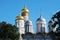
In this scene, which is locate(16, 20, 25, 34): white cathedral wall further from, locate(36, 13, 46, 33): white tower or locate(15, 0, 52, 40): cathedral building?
locate(36, 13, 46, 33): white tower

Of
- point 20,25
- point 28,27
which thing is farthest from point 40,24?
point 20,25

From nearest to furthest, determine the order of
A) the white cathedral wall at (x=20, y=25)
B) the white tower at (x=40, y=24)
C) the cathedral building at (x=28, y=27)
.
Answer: the cathedral building at (x=28, y=27) < the white tower at (x=40, y=24) < the white cathedral wall at (x=20, y=25)

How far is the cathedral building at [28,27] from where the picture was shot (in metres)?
40.5

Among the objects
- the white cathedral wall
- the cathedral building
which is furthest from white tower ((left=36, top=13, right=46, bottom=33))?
the white cathedral wall

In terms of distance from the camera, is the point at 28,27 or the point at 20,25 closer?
the point at 28,27

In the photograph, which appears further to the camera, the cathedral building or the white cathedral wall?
the white cathedral wall

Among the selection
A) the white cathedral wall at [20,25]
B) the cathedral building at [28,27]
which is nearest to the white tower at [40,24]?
the cathedral building at [28,27]

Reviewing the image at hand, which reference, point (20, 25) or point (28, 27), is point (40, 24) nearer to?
point (28, 27)

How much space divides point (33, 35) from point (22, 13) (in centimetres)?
1134

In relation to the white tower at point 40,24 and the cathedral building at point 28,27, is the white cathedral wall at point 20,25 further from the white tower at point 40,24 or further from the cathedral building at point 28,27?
the white tower at point 40,24

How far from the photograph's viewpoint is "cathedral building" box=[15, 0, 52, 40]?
40.5m

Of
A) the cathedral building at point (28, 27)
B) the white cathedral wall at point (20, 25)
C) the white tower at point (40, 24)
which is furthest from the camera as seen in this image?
the white cathedral wall at point (20, 25)

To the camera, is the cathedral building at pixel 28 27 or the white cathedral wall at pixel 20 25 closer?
the cathedral building at pixel 28 27

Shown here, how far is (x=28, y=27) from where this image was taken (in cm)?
4428
